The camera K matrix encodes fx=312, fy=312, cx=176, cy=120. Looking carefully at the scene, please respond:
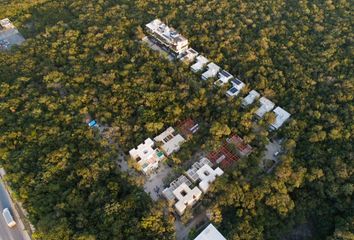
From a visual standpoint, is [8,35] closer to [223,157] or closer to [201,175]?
[201,175]

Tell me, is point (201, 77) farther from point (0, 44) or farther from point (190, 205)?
point (0, 44)

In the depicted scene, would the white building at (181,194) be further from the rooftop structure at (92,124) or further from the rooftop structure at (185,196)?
the rooftop structure at (92,124)

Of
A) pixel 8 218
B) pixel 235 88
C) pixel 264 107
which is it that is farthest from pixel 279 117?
pixel 8 218

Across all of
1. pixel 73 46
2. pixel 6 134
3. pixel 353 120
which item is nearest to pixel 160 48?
pixel 73 46

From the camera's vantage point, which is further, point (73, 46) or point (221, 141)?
point (73, 46)

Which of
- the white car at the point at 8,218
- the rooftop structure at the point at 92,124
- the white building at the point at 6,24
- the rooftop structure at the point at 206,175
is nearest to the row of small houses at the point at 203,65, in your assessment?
the rooftop structure at the point at 206,175

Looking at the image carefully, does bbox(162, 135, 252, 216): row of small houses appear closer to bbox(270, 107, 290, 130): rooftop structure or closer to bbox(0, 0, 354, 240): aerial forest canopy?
bbox(0, 0, 354, 240): aerial forest canopy

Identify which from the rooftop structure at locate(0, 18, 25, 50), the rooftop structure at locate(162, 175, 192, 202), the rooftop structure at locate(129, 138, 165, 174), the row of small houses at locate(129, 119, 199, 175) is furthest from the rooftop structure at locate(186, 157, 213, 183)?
the rooftop structure at locate(0, 18, 25, 50)
